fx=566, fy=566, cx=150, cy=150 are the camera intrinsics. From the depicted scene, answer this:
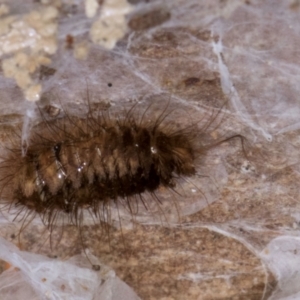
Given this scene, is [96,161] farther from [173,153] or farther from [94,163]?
[173,153]

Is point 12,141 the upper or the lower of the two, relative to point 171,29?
lower

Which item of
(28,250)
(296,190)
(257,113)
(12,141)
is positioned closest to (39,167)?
(12,141)

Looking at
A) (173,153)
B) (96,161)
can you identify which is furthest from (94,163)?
(173,153)

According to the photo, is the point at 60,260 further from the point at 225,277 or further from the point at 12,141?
the point at 225,277

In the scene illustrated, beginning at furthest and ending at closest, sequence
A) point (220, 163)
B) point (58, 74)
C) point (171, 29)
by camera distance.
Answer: point (220, 163), point (58, 74), point (171, 29)
